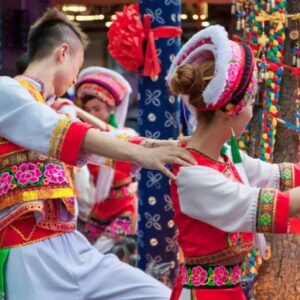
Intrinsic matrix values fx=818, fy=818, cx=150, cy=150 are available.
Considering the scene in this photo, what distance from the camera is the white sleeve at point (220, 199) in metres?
2.50

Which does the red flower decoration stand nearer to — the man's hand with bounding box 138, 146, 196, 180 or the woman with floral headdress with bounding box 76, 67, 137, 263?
the woman with floral headdress with bounding box 76, 67, 137, 263

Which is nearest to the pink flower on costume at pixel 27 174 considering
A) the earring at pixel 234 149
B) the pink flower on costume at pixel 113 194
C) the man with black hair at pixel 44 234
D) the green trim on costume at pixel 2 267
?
the man with black hair at pixel 44 234

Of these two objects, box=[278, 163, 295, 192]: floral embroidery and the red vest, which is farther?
box=[278, 163, 295, 192]: floral embroidery

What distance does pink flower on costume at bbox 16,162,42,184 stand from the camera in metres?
3.05

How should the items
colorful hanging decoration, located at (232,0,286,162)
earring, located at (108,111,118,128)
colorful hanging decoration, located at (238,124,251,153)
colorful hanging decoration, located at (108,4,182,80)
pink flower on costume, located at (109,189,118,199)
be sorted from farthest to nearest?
pink flower on costume, located at (109,189,118,199) < earring, located at (108,111,118,128) < colorful hanging decoration, located at (108,4,182,80) < colorful hanging decoration, located at (238,124,251,153) < colorful hanging decoration, located at (232,0,286,162)

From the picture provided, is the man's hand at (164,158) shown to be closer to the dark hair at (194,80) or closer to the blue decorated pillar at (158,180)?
the dark hair at (194,80)

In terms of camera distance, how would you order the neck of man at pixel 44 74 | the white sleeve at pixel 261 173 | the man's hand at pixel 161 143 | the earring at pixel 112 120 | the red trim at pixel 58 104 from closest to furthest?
the man's hand at pixel 161 143
the white sleeve at pixel 261 173
the neck of man at pixel 44 74
the red trim at pixel 58 104
the earring at pixel 112 120

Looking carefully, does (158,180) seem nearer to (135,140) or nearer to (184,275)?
(135,140)

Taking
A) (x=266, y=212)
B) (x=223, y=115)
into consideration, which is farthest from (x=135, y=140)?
(x=266, y=212)

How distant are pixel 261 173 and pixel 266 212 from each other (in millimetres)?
468

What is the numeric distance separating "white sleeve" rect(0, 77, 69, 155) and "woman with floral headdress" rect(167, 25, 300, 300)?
44cm

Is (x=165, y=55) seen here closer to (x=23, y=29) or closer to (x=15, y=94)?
(x=15, y=94)

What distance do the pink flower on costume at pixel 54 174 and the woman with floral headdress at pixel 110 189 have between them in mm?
2548

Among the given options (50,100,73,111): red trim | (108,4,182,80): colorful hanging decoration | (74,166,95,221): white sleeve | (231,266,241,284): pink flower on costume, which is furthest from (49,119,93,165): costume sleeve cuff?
(74,166,95,221): white sleeve
